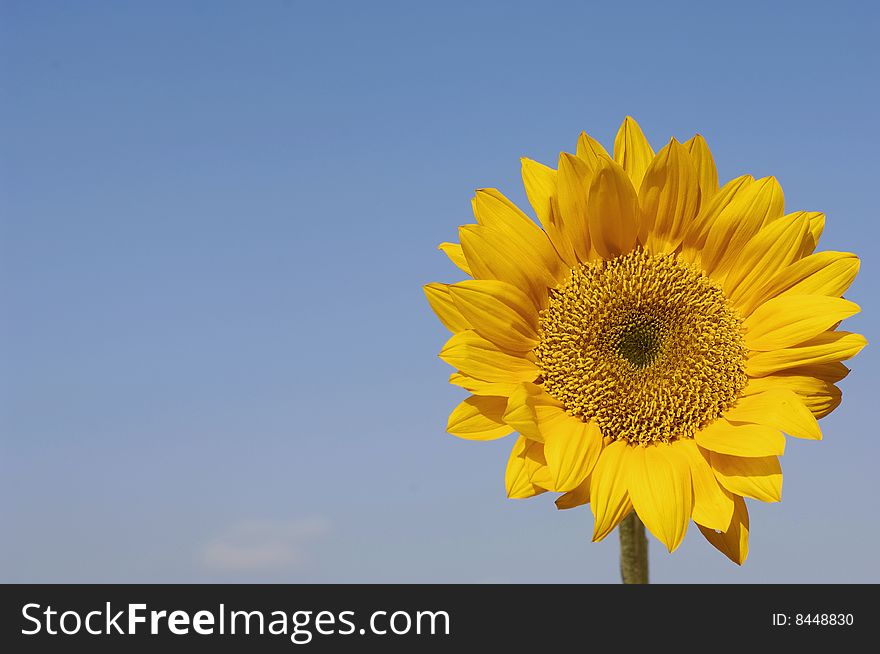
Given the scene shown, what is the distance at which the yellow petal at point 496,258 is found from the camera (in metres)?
2.80

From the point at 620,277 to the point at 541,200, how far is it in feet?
1.31

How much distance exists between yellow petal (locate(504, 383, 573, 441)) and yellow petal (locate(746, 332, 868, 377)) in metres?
0.63

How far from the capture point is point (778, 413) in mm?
2758

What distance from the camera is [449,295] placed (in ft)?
9.14

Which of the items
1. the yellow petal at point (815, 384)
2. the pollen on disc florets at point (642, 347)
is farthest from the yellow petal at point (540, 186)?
the yellow petal at point (815, 384)

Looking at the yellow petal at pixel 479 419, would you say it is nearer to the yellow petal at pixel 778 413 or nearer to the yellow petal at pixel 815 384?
the yellow petal at pixel 778 413

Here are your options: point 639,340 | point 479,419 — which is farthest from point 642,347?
point 479,419

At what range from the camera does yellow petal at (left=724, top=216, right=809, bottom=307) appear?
292 cm

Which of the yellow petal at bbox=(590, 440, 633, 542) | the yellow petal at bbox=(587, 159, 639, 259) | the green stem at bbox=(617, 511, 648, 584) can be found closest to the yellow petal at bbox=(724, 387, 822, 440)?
the yellow petal at bbox=(590, 440, 633, 542)

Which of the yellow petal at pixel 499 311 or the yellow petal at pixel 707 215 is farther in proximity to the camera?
the yellow petal at pixel 707 215

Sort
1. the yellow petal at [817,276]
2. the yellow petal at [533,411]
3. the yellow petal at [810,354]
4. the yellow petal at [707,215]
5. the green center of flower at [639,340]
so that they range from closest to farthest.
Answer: the yellow petal at [533,411], the yellow petal at [810,354], the yellow petal at [817,276], the yellow petal at [707,215], the green center of flower at [639,340]

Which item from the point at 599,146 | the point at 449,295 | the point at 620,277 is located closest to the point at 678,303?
the point at 620,277

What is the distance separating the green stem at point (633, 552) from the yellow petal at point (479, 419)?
629 mm

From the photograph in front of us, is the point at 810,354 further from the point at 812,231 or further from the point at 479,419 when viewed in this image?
the point at 479,419
